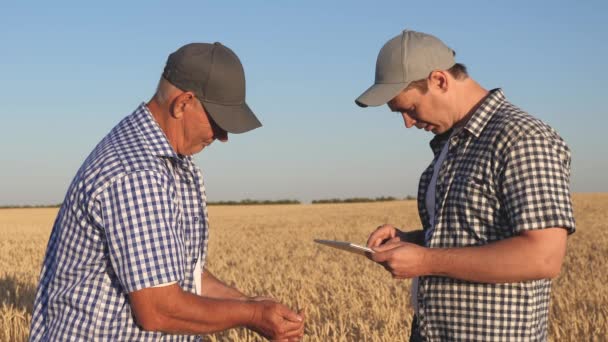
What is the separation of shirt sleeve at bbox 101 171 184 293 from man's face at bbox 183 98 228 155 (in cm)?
35

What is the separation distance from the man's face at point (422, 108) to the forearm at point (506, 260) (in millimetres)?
579

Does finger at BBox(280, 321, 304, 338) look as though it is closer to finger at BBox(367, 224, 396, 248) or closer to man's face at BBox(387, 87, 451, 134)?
finger at BBox(367, 224, 396, 248)

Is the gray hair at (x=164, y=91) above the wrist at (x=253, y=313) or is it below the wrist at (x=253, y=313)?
above

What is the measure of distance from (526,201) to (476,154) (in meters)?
0.29

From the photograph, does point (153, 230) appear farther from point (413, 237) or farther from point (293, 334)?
point (413, 237)

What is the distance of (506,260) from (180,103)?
1.28 metres

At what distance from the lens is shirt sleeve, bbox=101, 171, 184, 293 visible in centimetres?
231

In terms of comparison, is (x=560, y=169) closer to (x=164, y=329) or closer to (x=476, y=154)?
(x=476, y=154)

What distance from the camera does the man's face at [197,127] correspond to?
2.65 metres

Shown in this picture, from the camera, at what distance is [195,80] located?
8.63ft

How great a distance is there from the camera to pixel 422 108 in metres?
3.07

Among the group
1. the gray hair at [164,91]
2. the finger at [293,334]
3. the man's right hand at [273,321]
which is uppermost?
the gray hair at [164,91]

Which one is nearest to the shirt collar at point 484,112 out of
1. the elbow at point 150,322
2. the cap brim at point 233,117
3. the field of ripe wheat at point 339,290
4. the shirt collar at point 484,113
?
the shirt collar at point 484,113

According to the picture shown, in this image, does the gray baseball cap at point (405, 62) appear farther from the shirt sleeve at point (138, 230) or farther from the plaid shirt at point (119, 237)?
the shirt sleeve at point (138, 230)
